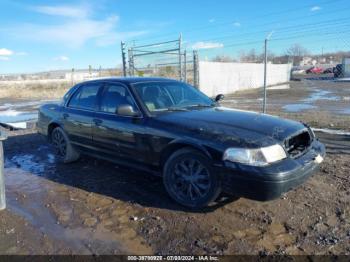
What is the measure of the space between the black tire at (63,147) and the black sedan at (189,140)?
0.70 ft

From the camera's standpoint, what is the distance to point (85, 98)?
5.97 m

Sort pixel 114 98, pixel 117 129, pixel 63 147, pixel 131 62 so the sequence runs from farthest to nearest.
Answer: pixel 131 62 → pixel 63 147 → pixel 114 98 → pixel 117 129

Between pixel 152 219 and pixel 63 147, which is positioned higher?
pixel 63 147

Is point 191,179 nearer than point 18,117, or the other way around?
point 191,179

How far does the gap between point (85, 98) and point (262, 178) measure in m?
3.51

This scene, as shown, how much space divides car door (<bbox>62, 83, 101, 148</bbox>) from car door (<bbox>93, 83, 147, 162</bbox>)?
0.21 m

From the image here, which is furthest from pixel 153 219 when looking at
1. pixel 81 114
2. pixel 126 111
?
pixel 81 114

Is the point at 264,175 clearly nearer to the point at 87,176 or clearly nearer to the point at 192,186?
the point at 192,186

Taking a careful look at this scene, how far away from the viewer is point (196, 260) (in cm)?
321

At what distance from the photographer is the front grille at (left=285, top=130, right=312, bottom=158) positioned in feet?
13.5

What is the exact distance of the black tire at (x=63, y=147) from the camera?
6.39m

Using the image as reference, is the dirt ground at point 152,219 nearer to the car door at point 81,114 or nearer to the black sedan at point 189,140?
the black sedan at point 189,140

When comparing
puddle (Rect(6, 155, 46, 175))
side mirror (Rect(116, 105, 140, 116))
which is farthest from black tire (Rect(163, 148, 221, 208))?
puddle (Rect(6, 155, 46, 175))

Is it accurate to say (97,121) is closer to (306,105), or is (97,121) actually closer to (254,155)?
(254,155)
